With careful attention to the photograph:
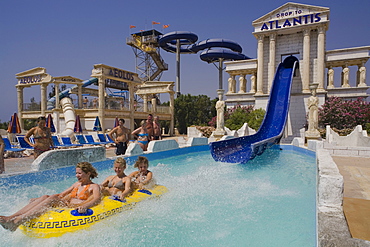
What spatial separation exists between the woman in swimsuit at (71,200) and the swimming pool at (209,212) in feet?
0.94

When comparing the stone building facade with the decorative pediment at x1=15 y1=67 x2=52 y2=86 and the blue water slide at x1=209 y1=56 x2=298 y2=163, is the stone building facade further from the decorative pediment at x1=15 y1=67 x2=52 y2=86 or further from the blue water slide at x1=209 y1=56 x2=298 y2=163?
the decorative pediment at x1=15 y1=67 x2=52 y2=86

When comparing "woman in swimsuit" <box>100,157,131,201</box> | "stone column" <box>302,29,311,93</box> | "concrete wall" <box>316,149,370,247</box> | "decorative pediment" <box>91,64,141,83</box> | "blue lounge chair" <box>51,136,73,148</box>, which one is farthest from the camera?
"stone column" <box>302,29,311,93</box>

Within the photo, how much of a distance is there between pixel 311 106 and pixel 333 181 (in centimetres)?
1285

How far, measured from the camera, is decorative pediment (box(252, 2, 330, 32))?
19.6 m

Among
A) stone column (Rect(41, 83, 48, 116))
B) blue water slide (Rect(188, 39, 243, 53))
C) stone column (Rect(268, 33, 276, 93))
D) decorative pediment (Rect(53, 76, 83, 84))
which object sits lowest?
stone column (Rect(41, 83, 48, 116))

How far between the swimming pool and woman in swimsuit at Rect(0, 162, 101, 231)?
0.29m

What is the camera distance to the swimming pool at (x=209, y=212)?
11.7ft

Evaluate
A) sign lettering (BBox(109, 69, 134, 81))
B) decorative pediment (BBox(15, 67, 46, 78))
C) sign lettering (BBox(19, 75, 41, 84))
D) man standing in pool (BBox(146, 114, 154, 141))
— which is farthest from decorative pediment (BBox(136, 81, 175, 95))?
man standing in pool (BBox(146, 114, 154, 141))

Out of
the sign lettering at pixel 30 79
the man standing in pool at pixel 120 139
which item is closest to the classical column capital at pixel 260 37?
the man standing in pool at pixel 120 139

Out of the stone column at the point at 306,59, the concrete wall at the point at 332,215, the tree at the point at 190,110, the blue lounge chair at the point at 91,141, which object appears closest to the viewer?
the concrete wall at the point at 332,215

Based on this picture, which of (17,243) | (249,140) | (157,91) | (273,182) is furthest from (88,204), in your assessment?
(157,91)

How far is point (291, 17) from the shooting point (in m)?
20.4

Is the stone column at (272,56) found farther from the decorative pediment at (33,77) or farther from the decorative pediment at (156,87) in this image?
the decorative pediment at (33,77)

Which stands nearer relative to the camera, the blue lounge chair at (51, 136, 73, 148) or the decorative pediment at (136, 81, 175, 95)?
the blue lounge chair at (51, 136, 73, 148)
